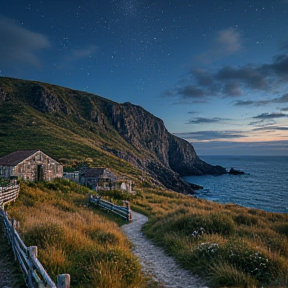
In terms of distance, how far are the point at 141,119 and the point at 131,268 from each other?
18711 cm

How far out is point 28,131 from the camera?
87188 mm

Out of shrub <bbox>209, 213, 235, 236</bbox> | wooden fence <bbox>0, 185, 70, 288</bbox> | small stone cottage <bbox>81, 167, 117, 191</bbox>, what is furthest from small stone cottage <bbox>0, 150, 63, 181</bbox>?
shrub <bbox>209, 213, 235, 236</bbox>

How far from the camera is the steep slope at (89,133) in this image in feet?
262

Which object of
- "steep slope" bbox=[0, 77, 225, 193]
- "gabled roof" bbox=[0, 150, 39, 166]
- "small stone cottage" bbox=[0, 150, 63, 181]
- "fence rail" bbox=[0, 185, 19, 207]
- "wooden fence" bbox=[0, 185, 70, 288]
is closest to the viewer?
"wooden fence" bbox=[0, 185, 70, 288]

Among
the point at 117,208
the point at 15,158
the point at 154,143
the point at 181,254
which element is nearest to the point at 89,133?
the point at 154,143

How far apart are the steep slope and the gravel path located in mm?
51322

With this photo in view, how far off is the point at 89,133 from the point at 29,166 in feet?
308

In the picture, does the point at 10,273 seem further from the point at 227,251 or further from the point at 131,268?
the point at 227,251

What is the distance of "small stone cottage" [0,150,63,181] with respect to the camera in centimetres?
3130

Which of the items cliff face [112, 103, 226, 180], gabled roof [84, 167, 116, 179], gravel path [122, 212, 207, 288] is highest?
cliff face [112, 103, 226, 180]

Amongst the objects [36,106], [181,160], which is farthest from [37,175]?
[181,160]

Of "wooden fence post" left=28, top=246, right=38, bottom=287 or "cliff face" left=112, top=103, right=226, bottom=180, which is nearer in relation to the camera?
"wooden fence post" left=28, top=246, right=38, bottom=287

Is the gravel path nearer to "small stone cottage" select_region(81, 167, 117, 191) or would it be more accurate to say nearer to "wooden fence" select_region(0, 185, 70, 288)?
"wooden fence" select_region(0, 185, 70, 288)

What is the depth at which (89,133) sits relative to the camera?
12588 cm
